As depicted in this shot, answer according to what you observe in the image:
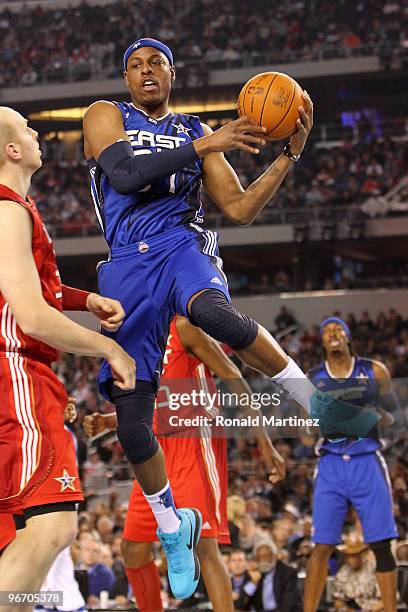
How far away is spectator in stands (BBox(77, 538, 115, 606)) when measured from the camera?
30.3ft

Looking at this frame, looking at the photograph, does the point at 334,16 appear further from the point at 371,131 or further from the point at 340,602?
the point at 340,602

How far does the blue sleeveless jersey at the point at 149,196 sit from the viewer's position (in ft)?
15.7

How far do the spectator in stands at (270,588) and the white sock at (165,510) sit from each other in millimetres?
3765

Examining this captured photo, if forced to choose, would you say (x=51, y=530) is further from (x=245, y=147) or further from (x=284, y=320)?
(x=284, y=320)

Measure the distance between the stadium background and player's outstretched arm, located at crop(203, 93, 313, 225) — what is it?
1412cm

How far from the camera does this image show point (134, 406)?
15.2 feet

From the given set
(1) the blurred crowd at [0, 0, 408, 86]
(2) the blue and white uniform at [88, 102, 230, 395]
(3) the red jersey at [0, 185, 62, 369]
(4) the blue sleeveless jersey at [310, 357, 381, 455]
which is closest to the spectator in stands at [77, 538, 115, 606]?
(4) the blue sleeveless jersey at [310, 357, 381, 455]

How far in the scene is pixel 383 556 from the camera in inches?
275

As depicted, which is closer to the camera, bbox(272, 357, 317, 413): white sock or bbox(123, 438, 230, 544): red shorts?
bbox(272, 357, 317, 413): white sock

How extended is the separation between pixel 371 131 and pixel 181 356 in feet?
70.6

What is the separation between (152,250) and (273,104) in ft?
2.91

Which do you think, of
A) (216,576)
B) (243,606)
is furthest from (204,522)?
(243,606)

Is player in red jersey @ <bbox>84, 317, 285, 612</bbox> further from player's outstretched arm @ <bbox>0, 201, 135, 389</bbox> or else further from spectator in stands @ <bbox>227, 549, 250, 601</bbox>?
spectator in stands @ <bbox>227, 549, 250, 601</bbox>

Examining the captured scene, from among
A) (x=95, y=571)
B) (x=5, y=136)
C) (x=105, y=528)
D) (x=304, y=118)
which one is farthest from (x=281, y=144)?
(x=5, y=136)
